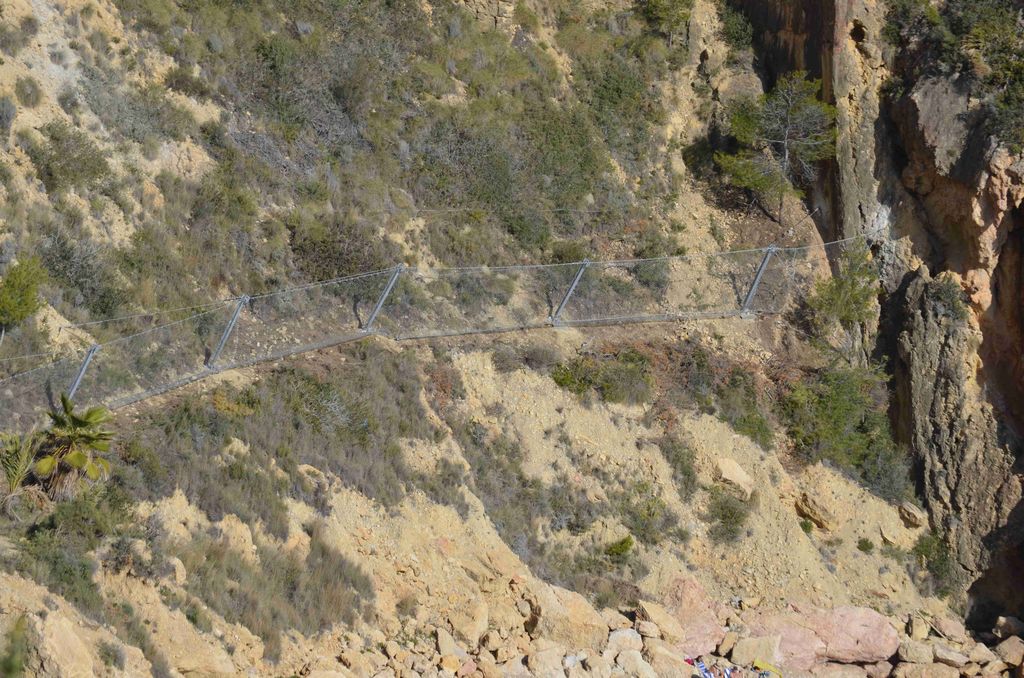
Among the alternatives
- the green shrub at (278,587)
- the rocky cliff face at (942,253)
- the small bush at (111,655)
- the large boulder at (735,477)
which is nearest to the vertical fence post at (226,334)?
the green shrub at (278,587)

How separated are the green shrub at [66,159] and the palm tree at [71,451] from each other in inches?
208

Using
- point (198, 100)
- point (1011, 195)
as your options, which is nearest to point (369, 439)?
point (198, 100)

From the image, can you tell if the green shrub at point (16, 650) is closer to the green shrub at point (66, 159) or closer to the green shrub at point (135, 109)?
the green shrub at point (66, 159)

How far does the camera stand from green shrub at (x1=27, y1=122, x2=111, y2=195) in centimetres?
1862

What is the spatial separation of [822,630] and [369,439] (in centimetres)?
831

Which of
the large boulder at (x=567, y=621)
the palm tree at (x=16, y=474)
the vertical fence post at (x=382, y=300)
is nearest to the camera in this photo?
the palm tree at (x=16, y=474)

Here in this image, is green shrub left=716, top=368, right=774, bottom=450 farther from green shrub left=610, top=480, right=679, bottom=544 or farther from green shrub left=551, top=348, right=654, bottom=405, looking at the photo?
green shrub left=610, top=480, right=679, bottom=544

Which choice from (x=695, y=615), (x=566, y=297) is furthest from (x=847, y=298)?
(x=695, y=615)

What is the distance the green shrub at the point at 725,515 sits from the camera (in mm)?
20188

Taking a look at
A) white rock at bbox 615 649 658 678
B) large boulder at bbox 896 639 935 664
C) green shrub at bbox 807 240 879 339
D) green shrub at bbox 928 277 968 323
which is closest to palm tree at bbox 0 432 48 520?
white rock at bbox 615 649 658 678

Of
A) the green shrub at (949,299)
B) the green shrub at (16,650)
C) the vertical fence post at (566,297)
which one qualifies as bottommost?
the green shrub at (949,299)

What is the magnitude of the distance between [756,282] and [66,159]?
12807mm

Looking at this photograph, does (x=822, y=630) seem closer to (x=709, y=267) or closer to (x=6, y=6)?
(x=709, y=267)

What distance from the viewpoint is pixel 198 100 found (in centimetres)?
2169
